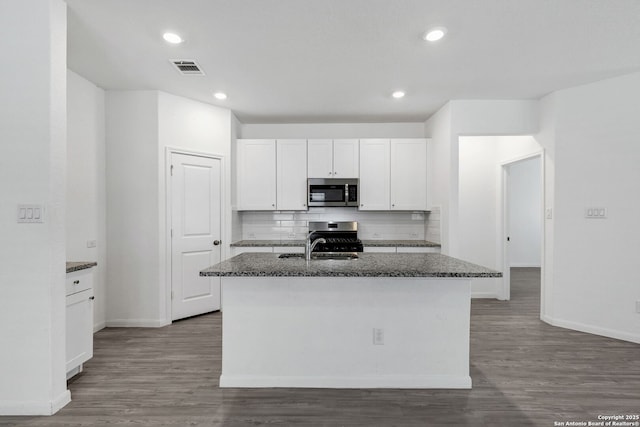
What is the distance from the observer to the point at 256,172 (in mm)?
4676

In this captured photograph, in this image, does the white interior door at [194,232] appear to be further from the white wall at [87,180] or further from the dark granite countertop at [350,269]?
the dark granite countertop at [350,269]

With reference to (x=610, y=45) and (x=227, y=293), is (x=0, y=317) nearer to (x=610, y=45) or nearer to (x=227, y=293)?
(x=227, y=293)

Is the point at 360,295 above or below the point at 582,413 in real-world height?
above

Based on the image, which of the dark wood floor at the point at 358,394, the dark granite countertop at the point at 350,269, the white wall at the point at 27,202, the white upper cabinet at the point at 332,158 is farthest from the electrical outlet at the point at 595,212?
the white wall at the point at 27,202

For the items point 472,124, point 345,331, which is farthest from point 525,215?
point 345,331

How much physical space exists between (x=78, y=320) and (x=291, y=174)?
9.87 feet

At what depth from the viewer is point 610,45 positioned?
8.89 ft

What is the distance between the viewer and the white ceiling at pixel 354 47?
87.7 inches

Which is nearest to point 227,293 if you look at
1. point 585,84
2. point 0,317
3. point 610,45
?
point 0,317

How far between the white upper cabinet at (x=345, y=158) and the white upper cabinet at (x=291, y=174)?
1.52 feet

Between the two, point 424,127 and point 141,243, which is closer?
point 141,243

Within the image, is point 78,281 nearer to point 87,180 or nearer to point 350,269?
point 87,180

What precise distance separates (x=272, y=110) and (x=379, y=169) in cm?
177

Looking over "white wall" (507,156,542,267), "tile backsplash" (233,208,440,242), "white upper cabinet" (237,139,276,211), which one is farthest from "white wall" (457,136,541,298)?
"white wall" (507,156,542,267)
